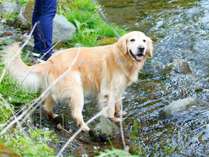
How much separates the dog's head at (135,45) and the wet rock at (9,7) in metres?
3.60

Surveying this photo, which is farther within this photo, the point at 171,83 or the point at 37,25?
the point at 171,83

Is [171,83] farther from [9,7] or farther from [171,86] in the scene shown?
[9,7]

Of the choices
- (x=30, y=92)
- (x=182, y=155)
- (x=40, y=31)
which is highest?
(x=40, y=31)

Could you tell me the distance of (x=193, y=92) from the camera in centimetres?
697

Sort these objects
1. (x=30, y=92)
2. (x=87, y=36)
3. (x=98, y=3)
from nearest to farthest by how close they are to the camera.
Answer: (x=30, y=92) → (x=87, y=36) → (x=98, y=3)

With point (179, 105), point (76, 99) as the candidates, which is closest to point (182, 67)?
point (179, 105)

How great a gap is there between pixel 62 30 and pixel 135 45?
260 centimetres

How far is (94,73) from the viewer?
20.3 ft

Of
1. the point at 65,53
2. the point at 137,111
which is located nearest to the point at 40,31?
the point at 65,53

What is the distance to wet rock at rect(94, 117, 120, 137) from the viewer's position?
5691 mm

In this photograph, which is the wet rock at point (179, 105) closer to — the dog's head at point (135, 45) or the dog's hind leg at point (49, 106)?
the dog's head at point (135, 45)

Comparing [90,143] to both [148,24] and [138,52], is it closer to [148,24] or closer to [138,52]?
[138,52]

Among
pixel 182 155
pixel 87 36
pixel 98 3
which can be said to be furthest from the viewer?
pixel 98 3

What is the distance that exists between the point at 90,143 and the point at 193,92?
6.10ft
